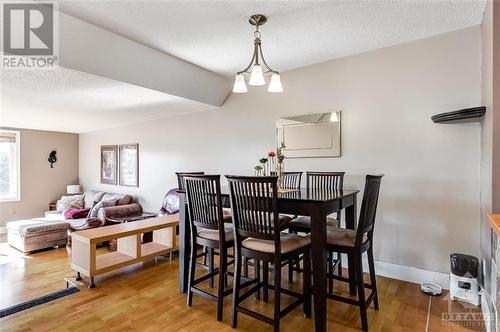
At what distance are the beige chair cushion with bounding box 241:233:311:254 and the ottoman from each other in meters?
3.76

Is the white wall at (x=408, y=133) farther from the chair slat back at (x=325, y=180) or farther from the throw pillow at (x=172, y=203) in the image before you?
the throw pillow at (x=172, y=203)

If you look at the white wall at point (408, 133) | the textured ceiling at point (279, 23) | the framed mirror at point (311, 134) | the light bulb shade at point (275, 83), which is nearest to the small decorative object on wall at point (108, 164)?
the white wall at point (408, 133)

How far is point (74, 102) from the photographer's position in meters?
4.02

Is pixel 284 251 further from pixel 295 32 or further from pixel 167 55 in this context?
pixel 167 55

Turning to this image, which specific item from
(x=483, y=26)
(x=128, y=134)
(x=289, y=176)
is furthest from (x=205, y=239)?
(x=128, y=134)

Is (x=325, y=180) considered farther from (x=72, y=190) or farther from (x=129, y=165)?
(x=72, y=190)

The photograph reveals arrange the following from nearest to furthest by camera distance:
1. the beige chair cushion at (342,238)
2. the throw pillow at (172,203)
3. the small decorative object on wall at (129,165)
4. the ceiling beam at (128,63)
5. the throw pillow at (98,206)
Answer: the beige chair cushion at (342,238), the ceiling beam at (128,63), the throw pillow at (172,203), the throw pillow at (98,206), the small decorative object on wall at (129,165)

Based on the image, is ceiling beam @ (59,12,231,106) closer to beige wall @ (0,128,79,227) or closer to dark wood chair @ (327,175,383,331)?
dark wood chair @ (327,175,383,331)

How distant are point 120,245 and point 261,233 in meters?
2.39

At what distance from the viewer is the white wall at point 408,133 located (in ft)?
8.91

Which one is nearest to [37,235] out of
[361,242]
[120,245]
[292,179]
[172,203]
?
[120,245]

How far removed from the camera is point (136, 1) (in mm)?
2219

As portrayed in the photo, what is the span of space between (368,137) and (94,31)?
3009mm

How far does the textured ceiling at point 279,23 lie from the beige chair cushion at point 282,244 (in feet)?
6.17
